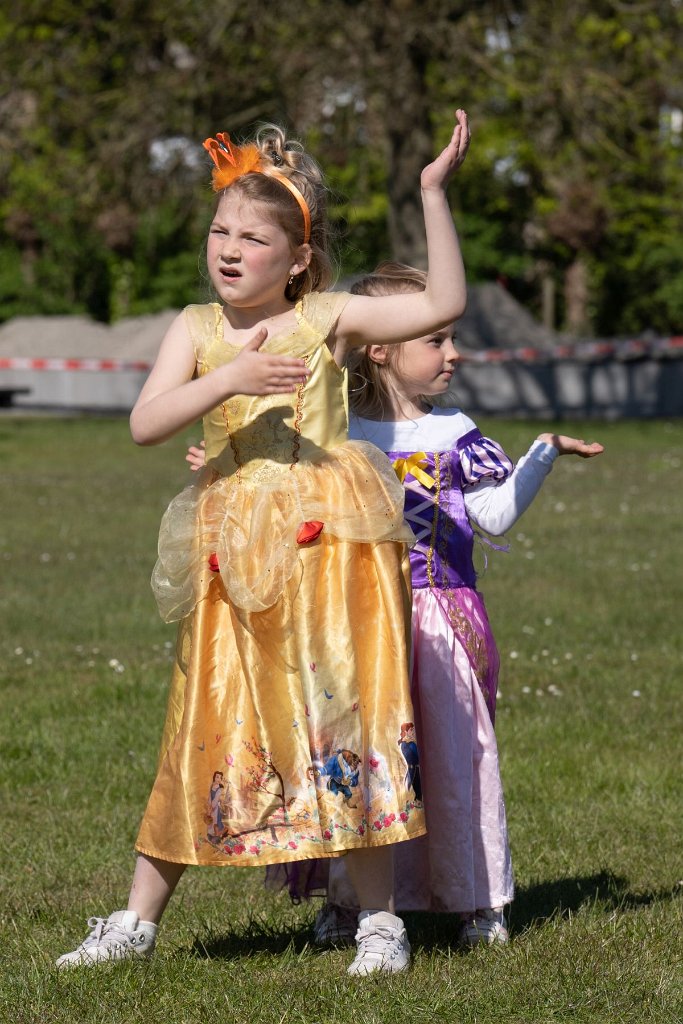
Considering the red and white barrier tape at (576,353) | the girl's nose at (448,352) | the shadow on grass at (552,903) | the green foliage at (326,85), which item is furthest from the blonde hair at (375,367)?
the red and white barrier tape at (576,353)

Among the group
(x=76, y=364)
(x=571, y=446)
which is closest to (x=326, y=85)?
(x=76, y=364)

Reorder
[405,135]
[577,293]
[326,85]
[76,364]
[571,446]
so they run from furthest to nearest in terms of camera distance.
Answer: [577,293] → [76,364] → [405,135] → [326,85] → [571,446]

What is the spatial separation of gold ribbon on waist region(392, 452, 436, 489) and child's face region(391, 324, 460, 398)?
20 cm

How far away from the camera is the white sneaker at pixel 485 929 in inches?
165

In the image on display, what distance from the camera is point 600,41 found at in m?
24.2

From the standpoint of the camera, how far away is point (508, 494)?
423cm

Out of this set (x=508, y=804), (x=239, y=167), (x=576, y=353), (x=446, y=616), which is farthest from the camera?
(x=576, y=353)

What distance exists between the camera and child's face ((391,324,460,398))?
171 inches

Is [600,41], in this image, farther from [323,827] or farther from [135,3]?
[323,827]

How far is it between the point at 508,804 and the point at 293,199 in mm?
2624

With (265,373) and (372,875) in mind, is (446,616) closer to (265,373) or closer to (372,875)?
(372,875)

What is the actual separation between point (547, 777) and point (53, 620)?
414 cm

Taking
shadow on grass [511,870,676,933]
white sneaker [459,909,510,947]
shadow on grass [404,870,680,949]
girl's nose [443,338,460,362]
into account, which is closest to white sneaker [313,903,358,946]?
shadow on grass [404,870,680,949]

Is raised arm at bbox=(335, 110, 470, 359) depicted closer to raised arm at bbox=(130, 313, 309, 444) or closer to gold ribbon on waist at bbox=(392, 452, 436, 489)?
raised arm at bbox=(130, 313, 309, 444)
